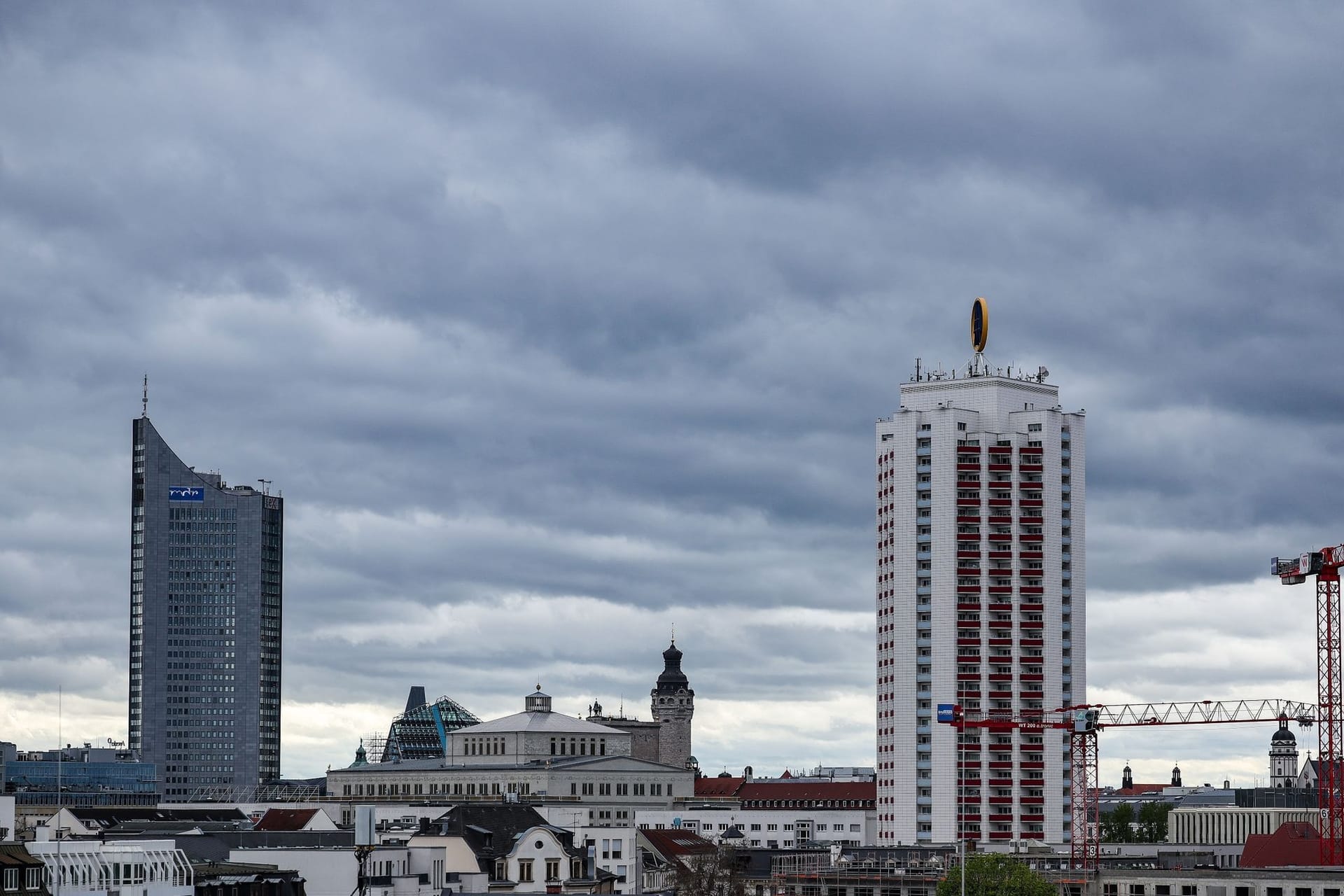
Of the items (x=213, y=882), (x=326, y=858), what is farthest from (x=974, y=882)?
(x=213, y=882)

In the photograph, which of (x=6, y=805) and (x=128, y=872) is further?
(x=6, y=805)

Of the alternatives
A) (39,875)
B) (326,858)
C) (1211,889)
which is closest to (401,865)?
(326,858)

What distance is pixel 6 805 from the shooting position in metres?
134

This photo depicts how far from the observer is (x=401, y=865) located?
6014 inches

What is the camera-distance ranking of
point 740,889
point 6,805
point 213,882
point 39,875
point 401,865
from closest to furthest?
point 39,875 < point 213,882 < point 6,805 < point 401,865 < point 740,889

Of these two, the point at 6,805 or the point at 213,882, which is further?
the point at 6,805

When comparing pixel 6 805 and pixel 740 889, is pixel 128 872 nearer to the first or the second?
pixel 6 805

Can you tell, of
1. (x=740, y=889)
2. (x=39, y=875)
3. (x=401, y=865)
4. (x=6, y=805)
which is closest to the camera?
(x=39, y=875)

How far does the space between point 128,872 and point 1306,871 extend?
114 meters

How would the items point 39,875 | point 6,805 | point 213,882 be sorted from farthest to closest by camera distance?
point 6,805, point 213,882, point 39,875

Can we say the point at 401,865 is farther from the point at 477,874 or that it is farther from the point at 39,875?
the point at 39,875

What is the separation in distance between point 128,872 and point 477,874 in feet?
197

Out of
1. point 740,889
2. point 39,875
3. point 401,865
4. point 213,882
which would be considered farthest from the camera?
point 740,889

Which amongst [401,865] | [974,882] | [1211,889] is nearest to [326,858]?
[401,865]
